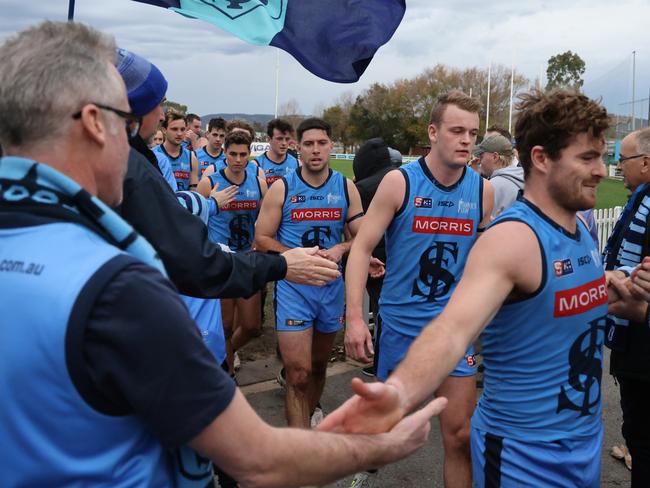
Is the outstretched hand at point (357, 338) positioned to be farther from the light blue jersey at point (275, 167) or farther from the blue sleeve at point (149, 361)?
the light blue jersey at point (275, 167)

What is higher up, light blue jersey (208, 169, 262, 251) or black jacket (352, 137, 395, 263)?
black jacket (352, 137, 395, 263)

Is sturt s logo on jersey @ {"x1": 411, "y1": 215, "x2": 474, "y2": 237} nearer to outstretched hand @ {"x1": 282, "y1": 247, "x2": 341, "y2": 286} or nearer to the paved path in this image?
outstretched hand @ {"x1": 282, "y1": 247, "x2": 341, "y2": 286}

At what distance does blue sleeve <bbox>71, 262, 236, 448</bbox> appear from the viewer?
1.13 m

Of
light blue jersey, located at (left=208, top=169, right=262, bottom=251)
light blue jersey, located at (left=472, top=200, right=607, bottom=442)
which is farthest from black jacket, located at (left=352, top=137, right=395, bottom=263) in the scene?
light blue jersey, located at (left=472, top=200, right=607, bottom=442)

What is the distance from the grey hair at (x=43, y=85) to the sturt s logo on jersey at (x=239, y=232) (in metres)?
5.39

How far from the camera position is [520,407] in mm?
2391

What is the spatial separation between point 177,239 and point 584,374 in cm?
168

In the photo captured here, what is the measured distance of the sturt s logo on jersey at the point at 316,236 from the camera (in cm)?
521

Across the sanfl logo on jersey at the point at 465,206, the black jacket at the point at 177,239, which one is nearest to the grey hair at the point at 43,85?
the black jacket at the point at 177,239

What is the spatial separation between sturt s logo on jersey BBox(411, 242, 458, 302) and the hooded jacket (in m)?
1.66

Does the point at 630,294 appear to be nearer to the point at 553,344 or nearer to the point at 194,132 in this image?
the point at 553,344

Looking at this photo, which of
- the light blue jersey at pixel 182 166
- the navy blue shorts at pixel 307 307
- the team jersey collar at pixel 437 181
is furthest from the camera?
the light blue jersey at pixel 182 166

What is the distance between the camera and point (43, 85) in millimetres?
1260

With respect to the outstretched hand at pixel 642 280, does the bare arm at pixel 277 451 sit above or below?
below
